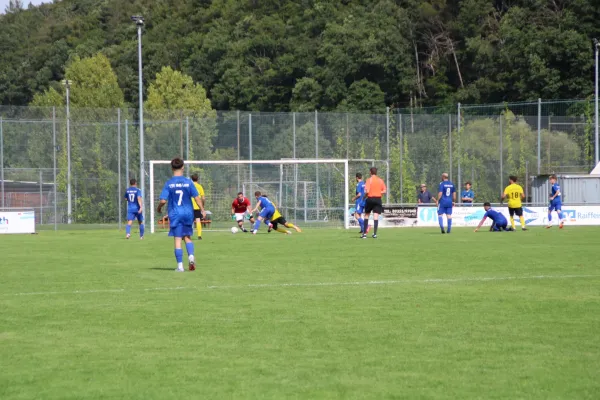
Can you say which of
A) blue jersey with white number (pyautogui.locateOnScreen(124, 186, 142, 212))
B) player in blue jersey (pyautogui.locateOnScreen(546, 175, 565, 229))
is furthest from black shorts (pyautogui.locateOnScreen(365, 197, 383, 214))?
player in blue jersey (pyautogui.locateOnScreen(546, 175, 565, 229))

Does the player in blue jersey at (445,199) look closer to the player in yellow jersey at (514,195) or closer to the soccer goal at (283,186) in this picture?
the player in yellow jersey at (514,195)

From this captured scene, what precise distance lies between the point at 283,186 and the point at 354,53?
37140 mm

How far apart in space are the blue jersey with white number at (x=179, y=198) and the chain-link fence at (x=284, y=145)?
2660cm

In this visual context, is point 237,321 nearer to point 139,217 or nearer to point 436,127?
point 139,217

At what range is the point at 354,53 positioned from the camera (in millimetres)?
77312

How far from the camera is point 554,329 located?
30.2ft

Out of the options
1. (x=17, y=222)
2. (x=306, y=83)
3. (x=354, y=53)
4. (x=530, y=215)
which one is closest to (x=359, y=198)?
(x=530, y=215)

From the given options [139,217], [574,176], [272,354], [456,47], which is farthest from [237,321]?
[456,47]

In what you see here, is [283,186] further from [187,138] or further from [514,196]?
[514,196]

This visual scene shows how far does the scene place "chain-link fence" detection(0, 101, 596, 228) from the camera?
1709 inches

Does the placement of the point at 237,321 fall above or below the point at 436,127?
below

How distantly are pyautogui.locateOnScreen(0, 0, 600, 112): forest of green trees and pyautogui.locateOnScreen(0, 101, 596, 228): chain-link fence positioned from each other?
65.9 feet

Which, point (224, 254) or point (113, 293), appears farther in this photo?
point (224, 254)

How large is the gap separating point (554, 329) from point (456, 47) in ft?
239
